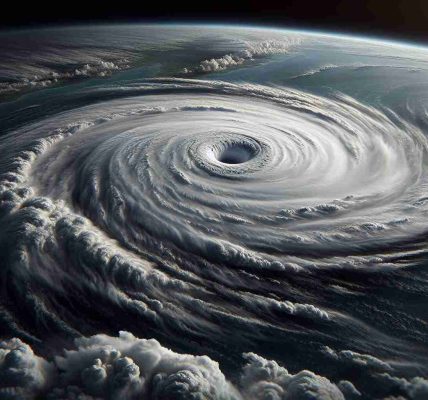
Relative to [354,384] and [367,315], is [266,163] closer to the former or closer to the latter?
[367,315]

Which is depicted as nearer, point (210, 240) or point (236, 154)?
point (210, 240)

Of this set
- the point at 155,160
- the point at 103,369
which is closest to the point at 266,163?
the point at 155,160

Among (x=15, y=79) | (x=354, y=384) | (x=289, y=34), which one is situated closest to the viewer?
(x=354, y=384)

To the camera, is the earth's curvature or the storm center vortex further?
the storm center vortex

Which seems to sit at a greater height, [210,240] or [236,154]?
[236,154]
